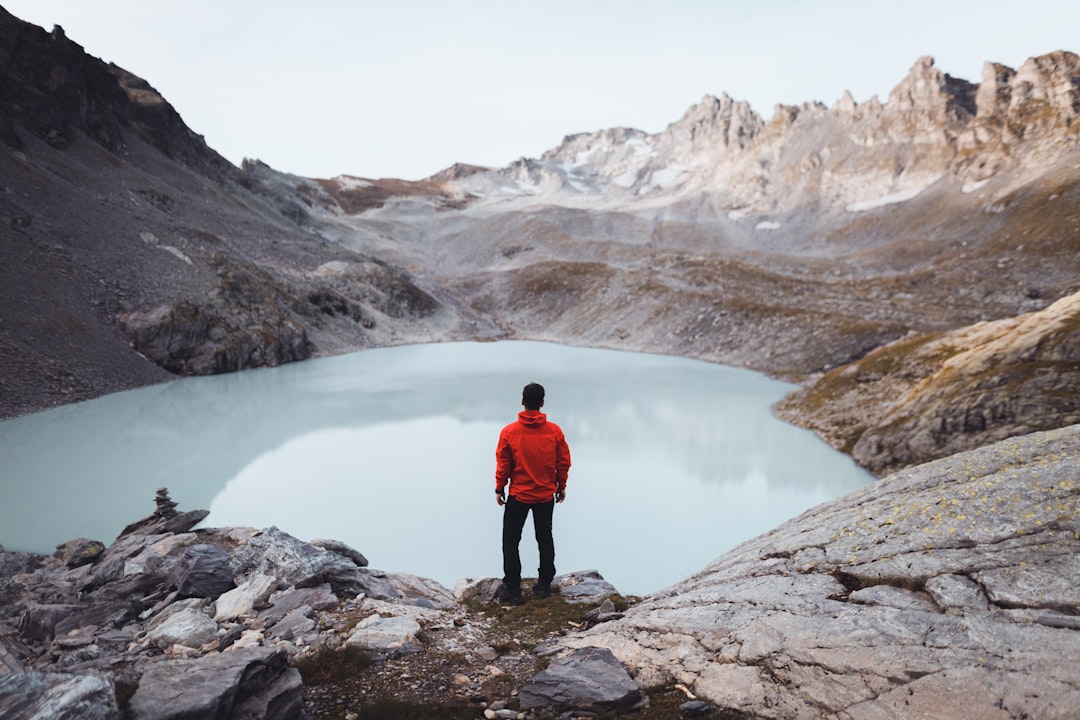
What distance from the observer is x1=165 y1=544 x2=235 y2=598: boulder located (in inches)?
406

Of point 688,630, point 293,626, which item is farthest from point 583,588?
point 293,626

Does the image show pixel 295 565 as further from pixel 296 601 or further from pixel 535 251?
pixel 535 251

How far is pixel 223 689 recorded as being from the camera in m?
5.61

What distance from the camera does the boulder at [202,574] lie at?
10.3 metres

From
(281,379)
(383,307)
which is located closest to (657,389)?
(281,379)

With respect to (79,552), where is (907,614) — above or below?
above

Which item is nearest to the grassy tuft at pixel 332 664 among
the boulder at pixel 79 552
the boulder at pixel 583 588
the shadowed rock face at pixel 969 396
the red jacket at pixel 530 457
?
the red jacket at pixel 530 457

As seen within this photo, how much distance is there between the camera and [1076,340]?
791 inches

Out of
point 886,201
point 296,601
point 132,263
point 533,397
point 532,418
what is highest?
point 886,201

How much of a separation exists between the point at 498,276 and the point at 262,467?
84403mm

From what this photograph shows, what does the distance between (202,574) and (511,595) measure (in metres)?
5.80

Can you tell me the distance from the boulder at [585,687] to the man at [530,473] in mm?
3026

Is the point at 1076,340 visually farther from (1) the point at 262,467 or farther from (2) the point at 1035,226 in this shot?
(2) the point at 1035,226

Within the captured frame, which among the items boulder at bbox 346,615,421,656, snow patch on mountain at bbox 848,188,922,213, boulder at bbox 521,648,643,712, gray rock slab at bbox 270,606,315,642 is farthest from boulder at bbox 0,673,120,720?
snow patch on mountain at bbox 848,188,922,213
